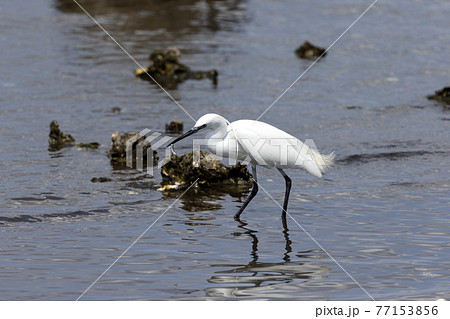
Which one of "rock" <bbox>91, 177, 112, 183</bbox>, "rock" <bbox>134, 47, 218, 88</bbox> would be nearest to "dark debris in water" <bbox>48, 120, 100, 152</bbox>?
"rock" <bbox>91, 177, 112, 183</bbox>

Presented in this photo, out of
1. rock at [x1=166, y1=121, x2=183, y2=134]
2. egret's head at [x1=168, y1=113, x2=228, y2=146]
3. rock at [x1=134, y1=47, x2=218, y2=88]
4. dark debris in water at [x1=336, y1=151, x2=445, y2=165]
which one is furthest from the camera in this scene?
rock at [x1=134, y1=47, x2=218, y2=88]

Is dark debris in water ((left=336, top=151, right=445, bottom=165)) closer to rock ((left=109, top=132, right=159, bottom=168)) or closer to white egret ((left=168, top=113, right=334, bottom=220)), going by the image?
white egret ((left=168, top=113, right=334, bottom=220))

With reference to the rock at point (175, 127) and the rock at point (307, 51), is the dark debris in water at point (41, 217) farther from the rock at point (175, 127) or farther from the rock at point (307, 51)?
the rock at point (307, 51)

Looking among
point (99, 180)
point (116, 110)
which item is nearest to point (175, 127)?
point (116, 110)

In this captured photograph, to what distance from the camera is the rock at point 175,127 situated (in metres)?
11.7

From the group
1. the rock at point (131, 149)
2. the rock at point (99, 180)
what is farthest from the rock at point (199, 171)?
the rock at point (131, 149)

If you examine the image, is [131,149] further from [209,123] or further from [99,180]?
[209,123]

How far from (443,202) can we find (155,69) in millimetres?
8516

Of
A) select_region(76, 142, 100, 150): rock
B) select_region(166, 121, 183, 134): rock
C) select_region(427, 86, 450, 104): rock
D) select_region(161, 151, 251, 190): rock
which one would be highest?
select_region(427, 86, 450, 104): rock

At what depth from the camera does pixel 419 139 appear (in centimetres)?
1162

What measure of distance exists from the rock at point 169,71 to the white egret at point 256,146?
24.6 ft

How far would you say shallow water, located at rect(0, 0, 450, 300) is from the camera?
21.5ft

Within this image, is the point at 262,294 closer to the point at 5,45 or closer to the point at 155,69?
the point at 155,69

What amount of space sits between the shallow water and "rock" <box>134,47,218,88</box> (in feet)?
1.12
